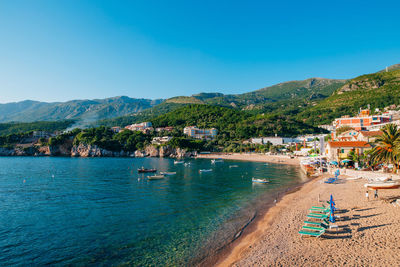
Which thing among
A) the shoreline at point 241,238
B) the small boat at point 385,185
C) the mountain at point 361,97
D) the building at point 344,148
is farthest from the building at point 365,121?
the shoreline at point 241,238

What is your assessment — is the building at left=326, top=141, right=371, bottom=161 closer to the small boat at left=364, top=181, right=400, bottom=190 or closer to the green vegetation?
the small boat at left=364, top=181, right=400, bottom=190

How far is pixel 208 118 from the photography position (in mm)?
150750

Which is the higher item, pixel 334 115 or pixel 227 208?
pixel 334 115

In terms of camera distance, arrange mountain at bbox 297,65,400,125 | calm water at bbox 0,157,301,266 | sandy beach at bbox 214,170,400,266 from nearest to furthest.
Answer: sandy beach at bbox 214,170,400,266 < calm water at bbox 0,157,301,266 < mountain at bbox 297,65,400,125

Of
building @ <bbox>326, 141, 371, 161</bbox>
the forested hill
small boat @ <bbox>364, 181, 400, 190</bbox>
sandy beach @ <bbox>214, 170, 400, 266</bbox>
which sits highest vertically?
the forested hill

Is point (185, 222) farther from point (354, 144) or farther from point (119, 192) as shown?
point (354, 144)

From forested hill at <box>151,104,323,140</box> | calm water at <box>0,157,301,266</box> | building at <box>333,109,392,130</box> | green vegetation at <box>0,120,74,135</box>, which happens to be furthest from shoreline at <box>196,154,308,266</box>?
green vegetation at <box>0,120,74,135</box>

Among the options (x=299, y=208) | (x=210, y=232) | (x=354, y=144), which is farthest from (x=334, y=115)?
(x=210, y=232)

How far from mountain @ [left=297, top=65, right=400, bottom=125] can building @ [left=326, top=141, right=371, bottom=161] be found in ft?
277

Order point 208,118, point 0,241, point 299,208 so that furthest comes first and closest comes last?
1. point 208,118
2. point 299,208
3. point 0,241

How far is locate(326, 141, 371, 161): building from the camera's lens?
38000mm

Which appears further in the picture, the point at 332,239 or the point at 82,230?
the point at 82,230

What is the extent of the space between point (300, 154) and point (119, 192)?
64.7 meters

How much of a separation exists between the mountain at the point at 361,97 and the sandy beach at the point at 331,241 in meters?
114
